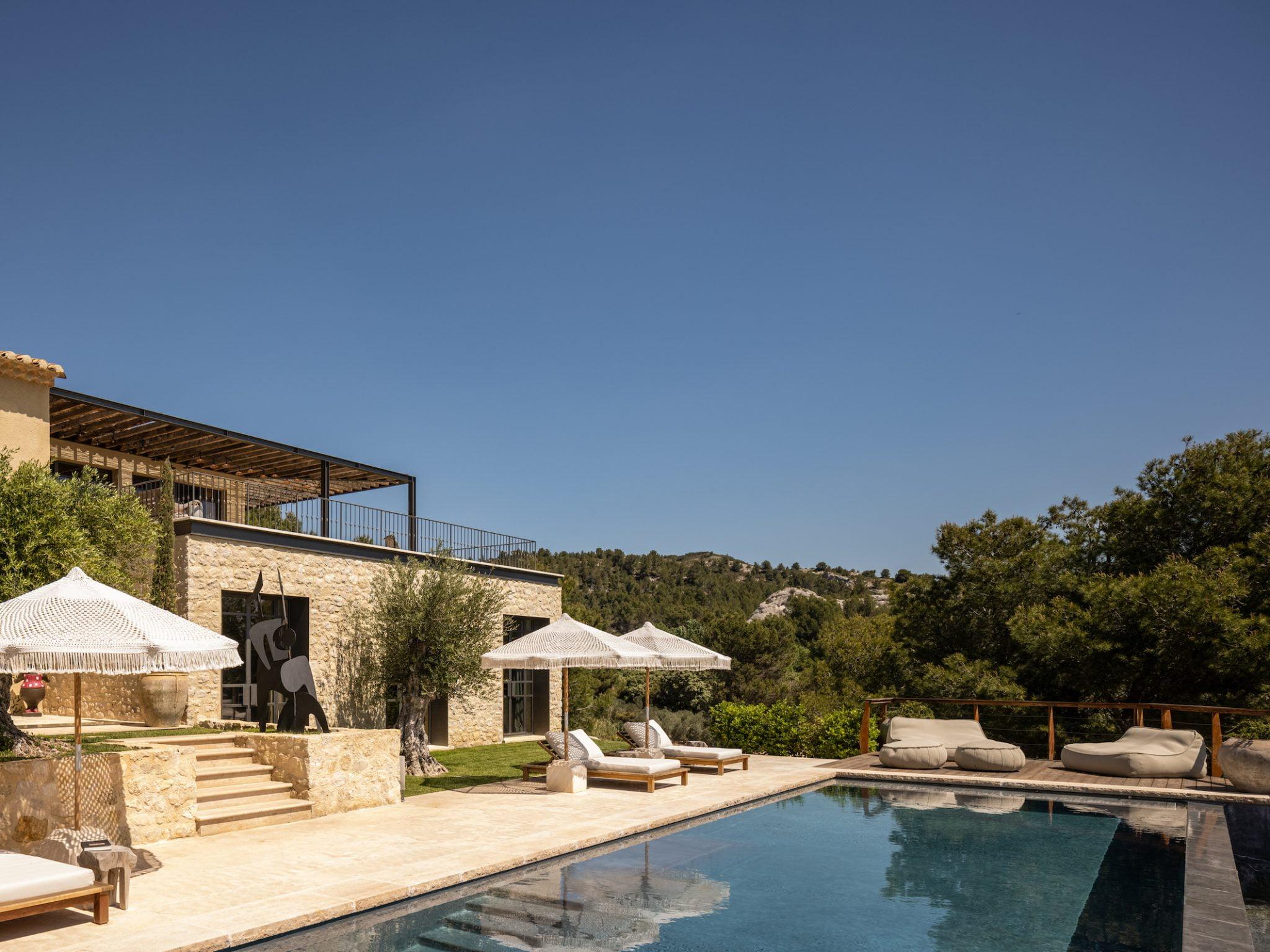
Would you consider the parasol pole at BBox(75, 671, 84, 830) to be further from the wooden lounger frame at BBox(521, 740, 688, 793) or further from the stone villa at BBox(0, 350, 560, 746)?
the wooden lounger frame at BBox(521, 740, 688, 793)

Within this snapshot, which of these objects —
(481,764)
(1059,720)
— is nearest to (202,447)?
(481,764)

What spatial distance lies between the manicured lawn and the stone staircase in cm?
242

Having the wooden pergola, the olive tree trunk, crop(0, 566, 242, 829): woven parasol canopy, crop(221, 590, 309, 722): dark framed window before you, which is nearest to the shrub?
the olive tree trunk

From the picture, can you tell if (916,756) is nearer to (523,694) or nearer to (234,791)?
(234,791)

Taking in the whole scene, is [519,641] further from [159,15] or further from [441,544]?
[159,15]

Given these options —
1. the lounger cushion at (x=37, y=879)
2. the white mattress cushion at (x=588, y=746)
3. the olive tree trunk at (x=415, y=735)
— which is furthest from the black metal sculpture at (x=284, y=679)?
the lounger cushion at (x=37, y=879)

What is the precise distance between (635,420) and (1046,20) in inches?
762

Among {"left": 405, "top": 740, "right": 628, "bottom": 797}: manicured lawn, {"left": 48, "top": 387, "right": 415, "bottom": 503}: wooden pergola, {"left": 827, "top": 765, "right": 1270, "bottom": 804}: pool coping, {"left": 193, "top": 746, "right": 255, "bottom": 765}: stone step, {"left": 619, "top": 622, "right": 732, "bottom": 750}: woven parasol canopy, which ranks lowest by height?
{"left": 405, "top": 740, "right": 628, "bottom": 797}: manicured lawn

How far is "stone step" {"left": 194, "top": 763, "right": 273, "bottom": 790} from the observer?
9977 mm

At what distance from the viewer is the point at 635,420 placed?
106ft

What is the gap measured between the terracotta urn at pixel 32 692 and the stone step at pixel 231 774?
21.8 ft

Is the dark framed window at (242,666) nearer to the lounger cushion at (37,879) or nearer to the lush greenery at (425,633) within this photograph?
the lush greenery at (425,633)

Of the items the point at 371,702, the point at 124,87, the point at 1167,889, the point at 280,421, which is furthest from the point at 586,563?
the point at 1167,889

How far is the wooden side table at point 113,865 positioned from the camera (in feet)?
20.2
